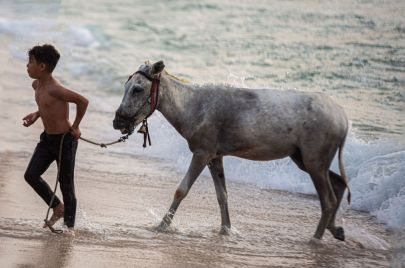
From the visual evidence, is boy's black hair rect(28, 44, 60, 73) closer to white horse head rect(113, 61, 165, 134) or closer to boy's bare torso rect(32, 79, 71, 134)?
boy's bare torso rect(32, 79, 71, 134)

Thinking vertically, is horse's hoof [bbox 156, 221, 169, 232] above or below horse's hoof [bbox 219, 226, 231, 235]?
above

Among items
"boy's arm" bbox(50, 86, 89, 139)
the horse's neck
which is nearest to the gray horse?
the horse's neck

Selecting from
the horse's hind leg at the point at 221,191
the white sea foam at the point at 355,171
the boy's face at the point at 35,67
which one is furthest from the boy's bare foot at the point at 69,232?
the white sea foam at the point at 355,171

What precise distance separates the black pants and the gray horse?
38.8 inches

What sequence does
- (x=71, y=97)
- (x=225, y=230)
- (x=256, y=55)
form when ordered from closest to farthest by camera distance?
(x=71, y=97), (x=225, y=230), (x=256, y=55)

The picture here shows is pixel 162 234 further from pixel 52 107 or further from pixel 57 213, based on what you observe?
pixel 52 107

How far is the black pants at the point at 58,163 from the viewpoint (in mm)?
8727

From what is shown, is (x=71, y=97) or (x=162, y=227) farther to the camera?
(x=162, y=227)

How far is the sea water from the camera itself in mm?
12906

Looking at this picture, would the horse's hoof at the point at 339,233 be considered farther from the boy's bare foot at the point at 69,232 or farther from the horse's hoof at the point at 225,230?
the boy's bare foot at the point at 69,232

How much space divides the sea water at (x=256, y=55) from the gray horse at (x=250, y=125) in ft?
5.56

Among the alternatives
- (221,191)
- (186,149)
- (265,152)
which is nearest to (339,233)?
(265,152)

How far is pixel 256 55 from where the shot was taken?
22.6m

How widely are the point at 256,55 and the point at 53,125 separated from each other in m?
14.2
